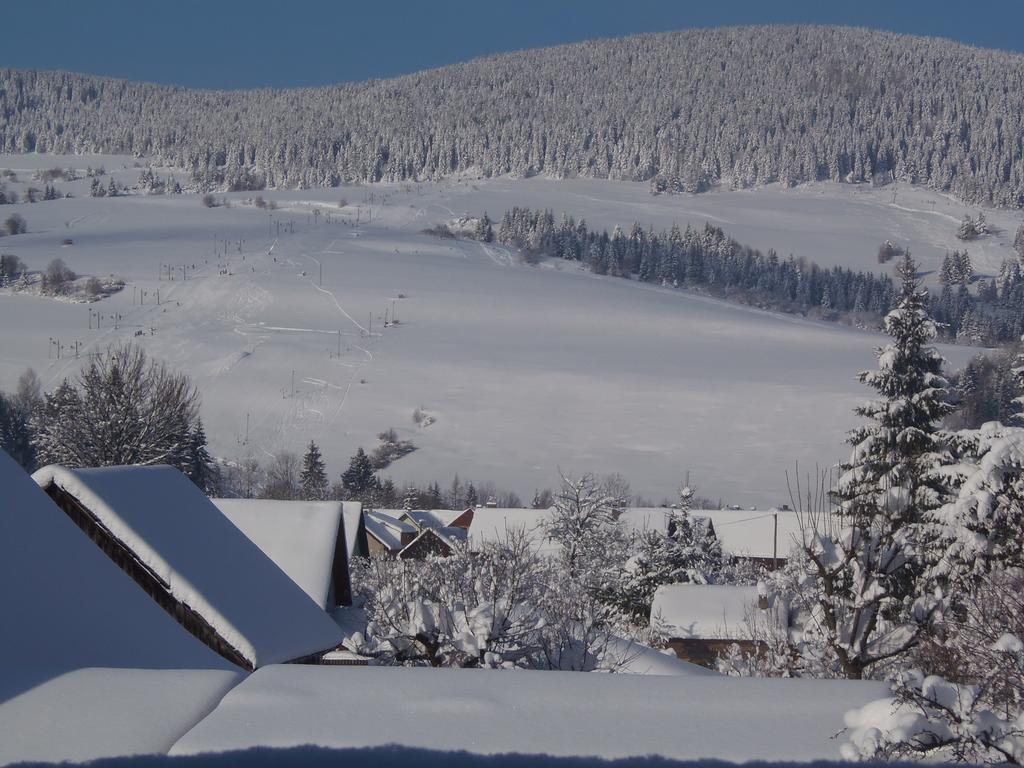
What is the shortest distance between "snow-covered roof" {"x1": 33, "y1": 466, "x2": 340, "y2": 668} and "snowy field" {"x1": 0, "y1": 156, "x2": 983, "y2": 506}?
Result: 222 ft

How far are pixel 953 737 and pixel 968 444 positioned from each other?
1423cm

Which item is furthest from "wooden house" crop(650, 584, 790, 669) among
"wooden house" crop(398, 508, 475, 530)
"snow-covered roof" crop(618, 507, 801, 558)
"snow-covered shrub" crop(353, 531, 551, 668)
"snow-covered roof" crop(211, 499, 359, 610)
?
"wooden house" crop(398, 508, 475, 530)

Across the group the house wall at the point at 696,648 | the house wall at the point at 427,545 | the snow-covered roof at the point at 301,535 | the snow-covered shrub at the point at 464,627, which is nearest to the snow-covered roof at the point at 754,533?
the house wall at the point at 427,545

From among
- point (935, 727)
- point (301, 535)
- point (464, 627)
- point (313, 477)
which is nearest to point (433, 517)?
point (313, 477)

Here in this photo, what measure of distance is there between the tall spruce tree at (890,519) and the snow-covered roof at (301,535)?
7.92 meters

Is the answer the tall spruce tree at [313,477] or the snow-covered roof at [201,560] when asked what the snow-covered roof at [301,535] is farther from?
the tall spruce tree at [313,477]

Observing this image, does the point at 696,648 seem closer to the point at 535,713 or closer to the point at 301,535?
the point at 301,535

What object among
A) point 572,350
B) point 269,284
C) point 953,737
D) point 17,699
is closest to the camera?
point 953,737

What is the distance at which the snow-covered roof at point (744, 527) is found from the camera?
49.6 meters

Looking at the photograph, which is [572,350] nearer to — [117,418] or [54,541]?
[117,418]

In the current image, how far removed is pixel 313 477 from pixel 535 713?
240 feet

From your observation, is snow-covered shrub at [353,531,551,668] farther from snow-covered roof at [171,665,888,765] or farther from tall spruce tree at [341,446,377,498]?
tall spruce tree at [341,446,377,498]

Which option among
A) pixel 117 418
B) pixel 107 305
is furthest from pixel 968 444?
pixel 107 305

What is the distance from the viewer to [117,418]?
114 ft
